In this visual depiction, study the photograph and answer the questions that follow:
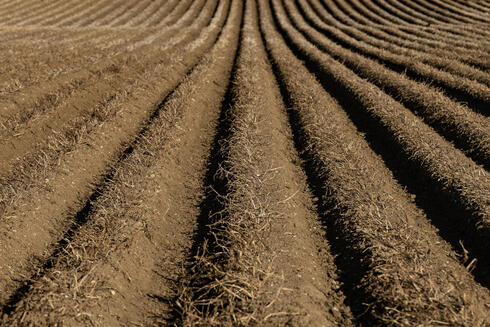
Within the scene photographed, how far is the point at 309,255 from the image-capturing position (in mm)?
4387

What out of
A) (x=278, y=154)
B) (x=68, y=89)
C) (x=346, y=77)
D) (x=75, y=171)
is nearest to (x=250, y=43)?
(x=346, y=77)

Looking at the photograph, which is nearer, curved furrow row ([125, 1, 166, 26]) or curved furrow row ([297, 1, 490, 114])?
curved furrow row ([297, 1, 490, 114])

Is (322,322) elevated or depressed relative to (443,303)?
depressed

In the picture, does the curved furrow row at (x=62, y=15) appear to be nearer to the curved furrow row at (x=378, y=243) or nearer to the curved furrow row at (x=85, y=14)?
the curved furrow row at (x=85, y=14)

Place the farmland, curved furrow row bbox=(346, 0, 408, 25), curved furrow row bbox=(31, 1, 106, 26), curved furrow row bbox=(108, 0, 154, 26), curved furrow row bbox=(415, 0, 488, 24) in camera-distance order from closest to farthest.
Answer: the farmland < curved furrow row bbox=(415, 0, 488, 24) < curved furrow row bbox=(346, 0, 408, 25) < curved furrow row bbox=(31, 1, 106, 26) < curved furrow row bbox=(108, 0, 154, 26)

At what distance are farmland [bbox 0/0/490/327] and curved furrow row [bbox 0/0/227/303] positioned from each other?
3 cm

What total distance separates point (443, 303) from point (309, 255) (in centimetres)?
163

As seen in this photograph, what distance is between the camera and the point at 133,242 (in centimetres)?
440

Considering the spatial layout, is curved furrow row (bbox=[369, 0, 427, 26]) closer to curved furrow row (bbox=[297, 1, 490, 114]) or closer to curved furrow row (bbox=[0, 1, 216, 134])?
curved furrow row (bbox=[297, 1, 490, 114])

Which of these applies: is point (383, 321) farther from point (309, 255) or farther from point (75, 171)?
point (75, 171)

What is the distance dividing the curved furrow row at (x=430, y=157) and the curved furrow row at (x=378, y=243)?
56 centimetres

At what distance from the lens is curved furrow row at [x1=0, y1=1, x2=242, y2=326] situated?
355 centimetres

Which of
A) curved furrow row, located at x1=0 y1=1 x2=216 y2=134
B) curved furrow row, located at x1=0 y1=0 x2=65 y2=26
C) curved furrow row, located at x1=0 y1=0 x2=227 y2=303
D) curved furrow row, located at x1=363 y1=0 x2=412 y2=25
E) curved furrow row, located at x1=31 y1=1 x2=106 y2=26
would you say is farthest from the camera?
curved furrow row, located at x1=0 y1=0 x2=65 y2=26

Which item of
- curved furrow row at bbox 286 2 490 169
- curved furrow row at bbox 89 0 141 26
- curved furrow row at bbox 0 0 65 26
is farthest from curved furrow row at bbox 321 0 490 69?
curved furrow row at bbox 0 0 65 26
